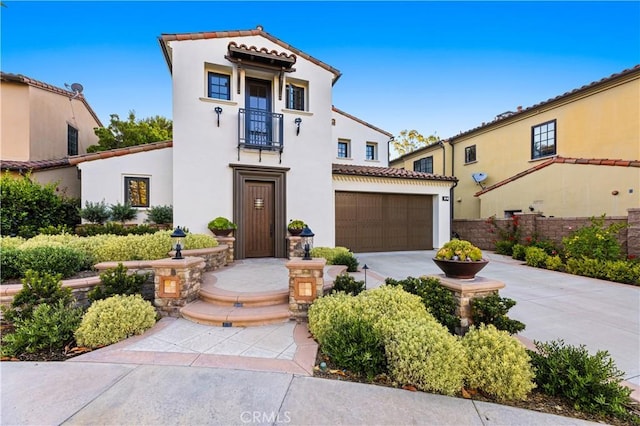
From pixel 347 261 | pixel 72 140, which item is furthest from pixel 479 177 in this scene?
pixel 72 140

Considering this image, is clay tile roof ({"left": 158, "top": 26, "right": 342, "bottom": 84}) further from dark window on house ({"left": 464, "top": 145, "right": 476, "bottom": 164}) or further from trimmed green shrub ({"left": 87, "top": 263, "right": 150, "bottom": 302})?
dark window on house ({"left": 464, "top": 145, "right": 476, "bottom": 164})

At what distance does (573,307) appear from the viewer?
4.98 m

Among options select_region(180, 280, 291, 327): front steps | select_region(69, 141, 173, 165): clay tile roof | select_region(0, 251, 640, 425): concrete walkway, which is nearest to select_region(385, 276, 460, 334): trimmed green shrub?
select_region(0, 251, 640, 425): concrete walkway

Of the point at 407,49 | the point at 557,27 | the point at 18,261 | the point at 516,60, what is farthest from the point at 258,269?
the point at 516,60

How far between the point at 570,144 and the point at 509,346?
1306 cm

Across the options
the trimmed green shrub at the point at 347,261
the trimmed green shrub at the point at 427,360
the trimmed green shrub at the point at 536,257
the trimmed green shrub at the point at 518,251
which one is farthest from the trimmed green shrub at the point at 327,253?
the trimmed green shrub at the point at 518,251

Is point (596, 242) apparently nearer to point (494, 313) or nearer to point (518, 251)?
point (518, 251)

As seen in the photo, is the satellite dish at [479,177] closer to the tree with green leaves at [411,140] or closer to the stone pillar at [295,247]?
the stone pillar at [295,247]

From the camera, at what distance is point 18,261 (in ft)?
14.8

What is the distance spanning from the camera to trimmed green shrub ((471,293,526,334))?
326 cm

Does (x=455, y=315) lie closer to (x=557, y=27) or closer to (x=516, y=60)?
(x=557, y=27)

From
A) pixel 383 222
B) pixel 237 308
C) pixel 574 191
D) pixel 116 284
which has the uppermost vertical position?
pixel 574 191

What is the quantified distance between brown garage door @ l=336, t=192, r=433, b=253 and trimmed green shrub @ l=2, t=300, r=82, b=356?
8148 mm

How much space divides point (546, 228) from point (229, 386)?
1163 centimetres
